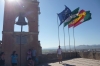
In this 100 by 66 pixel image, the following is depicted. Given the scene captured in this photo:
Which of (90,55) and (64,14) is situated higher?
(64,14)

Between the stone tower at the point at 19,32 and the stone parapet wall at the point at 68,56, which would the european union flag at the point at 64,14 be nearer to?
the stone parapet wall at the point at 68,56

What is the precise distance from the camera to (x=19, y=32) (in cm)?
1570

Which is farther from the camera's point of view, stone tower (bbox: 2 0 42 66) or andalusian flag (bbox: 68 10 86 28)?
andalusian flag (bbox: 68 10 86 28)

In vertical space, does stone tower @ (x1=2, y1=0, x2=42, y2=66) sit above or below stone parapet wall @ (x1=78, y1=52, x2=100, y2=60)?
above

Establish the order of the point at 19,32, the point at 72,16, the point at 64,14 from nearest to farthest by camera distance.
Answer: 1. the point at 19,32
2. the point at 64,14
3. the point at 72,16

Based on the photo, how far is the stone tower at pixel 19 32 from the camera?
15.3 meters

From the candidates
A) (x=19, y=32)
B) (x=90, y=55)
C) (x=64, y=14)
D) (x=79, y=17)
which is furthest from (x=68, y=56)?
(x=19, y=32)

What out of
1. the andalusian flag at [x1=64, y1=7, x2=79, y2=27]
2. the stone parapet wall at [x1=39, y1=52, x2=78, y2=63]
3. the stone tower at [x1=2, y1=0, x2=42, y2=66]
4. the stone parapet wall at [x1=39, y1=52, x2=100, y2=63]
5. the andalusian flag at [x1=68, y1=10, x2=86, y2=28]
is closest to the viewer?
the stone tower at [x1=2, y1=0, x2=42, y2=66]

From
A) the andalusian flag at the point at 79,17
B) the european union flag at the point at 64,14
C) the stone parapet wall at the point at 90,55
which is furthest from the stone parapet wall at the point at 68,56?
the andalusian flag at the point at 79,17

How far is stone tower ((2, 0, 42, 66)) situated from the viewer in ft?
50.3

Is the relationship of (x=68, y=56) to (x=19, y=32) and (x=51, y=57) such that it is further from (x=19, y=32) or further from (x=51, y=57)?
(x=19, y=32)

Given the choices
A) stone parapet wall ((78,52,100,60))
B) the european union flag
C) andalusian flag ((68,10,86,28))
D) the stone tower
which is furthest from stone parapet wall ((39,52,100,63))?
andalusian flag ((68,10,86,28))

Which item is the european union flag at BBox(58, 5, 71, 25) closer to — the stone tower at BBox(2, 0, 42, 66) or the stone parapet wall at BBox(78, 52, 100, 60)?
the stone tower at BBox(2, 0, 42, 66)

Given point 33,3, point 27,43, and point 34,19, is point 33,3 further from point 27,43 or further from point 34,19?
point 27,43
